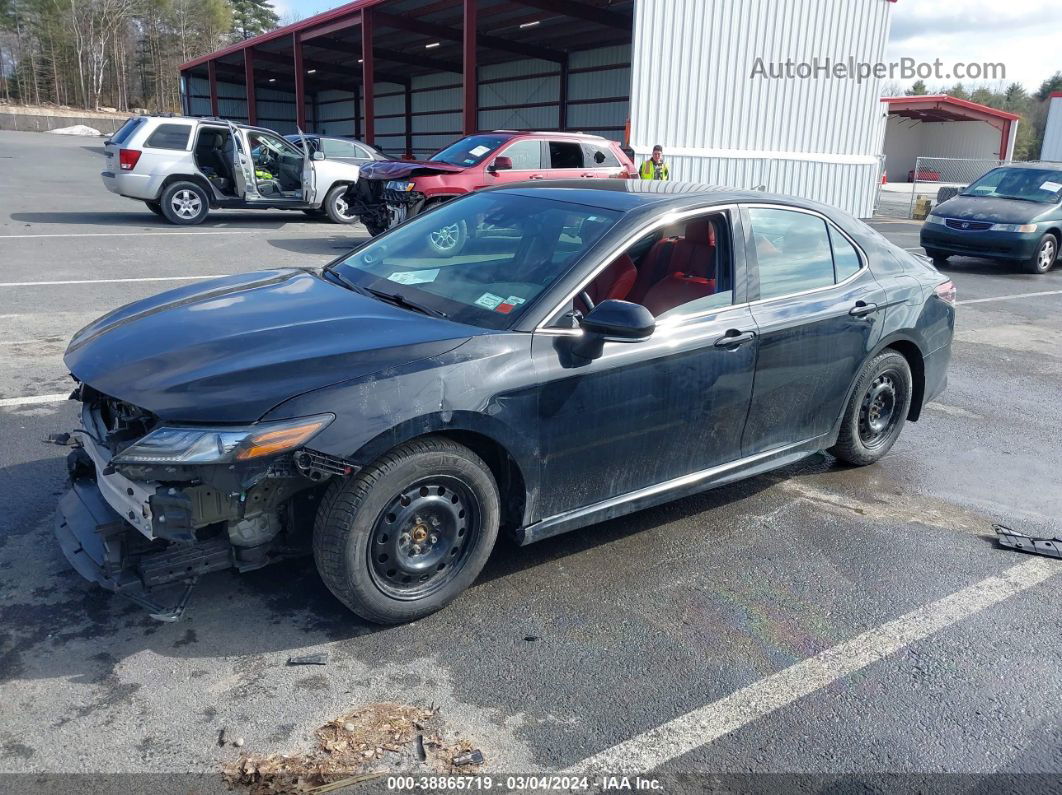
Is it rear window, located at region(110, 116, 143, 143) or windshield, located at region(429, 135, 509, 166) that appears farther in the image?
rear window, located at region(110, 116, 143, 143)

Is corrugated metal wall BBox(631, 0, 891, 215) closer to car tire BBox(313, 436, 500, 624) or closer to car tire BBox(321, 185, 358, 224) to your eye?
car tire BBox(321, 185, 358, 224)

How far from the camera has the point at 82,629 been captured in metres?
3.18

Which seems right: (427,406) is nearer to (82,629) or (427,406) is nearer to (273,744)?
(273,744)

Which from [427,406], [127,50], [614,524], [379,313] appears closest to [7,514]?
[379,313]

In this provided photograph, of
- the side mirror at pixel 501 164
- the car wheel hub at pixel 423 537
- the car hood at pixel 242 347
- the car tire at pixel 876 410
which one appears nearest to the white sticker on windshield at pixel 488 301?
the car hood at pixel 242 347

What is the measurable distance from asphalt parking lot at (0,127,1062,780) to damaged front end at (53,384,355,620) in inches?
11.6

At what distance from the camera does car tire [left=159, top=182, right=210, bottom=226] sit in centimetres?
1466

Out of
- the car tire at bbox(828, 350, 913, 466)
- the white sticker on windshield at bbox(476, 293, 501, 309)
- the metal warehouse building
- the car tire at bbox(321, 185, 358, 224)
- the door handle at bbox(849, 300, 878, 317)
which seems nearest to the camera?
the white sticker on windshield at bbox(476, 293, 501, 309)

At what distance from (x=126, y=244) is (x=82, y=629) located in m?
A: 10.6

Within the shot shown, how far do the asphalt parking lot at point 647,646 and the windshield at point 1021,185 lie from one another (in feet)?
38.0

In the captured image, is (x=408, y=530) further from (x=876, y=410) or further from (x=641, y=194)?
(x=876, y=410)

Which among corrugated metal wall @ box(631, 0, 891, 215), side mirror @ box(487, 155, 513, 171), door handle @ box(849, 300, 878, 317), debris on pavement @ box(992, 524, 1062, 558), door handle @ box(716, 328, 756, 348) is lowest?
debris on pavement @ box(992, 524, 1062, 558)

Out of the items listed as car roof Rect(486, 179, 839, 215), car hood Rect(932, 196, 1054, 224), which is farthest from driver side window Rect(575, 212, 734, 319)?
car hood Rect(932, 196, 1054, 224)

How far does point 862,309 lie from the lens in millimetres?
4570
